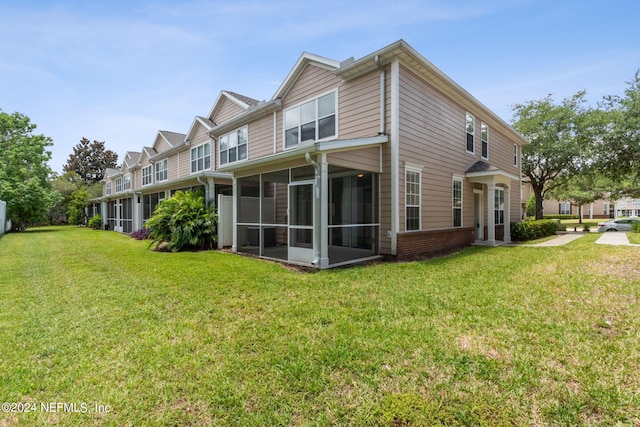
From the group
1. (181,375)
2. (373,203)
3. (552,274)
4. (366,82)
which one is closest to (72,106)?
(366,82)

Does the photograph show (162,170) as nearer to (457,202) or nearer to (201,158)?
(201,158)

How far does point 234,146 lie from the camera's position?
47.2 ft

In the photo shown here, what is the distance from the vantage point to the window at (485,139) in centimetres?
1312

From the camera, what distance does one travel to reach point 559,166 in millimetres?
19750

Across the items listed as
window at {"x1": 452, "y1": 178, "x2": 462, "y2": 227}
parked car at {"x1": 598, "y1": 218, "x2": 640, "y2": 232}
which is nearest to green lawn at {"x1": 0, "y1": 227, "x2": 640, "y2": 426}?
window at {"x1": 452, "y1": 178, "x2": 462, "y2": 227}

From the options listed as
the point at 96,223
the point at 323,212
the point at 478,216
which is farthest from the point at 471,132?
the point at 96,223

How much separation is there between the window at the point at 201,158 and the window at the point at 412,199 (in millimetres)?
11361

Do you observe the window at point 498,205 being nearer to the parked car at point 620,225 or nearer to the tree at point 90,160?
the parked car at point 620,225

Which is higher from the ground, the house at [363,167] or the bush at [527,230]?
the house at [363,167]

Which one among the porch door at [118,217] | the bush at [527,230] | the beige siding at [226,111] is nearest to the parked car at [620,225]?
the bush at [527,230]

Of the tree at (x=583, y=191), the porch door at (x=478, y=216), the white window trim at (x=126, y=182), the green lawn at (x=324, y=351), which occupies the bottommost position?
the green lawn at (x=324, y=351)

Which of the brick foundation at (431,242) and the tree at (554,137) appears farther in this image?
the tree at (554,137)

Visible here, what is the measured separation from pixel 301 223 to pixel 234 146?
816cm

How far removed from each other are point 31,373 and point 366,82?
9.01 m
